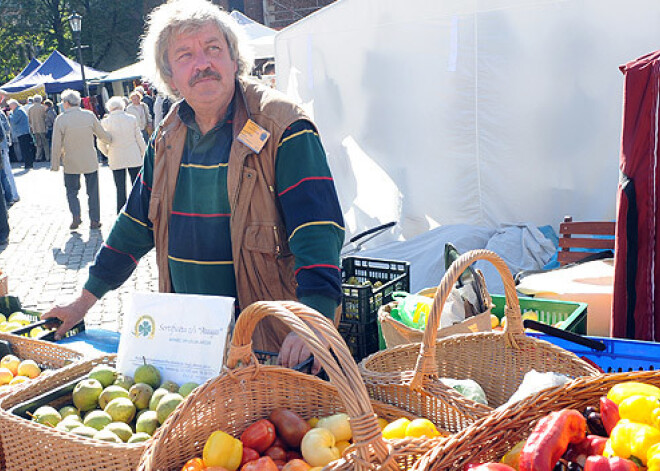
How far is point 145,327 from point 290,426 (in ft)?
1.88

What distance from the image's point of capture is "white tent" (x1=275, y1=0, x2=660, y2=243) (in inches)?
202

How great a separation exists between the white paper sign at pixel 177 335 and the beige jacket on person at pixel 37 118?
1790 cm

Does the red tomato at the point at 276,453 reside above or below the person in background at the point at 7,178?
below

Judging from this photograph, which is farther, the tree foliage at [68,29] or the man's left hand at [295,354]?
the tree foliage at [68,29]

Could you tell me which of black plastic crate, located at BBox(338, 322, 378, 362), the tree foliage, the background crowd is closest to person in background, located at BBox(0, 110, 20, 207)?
the background crowd

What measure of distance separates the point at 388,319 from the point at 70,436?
1567 millimetres

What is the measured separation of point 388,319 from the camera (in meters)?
3.01

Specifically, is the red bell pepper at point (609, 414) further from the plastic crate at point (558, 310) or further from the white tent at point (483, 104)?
the white tent at point (483, 104)

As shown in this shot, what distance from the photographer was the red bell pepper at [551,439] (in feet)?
4.18

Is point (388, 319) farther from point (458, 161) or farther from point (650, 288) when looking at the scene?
point (458, 161)

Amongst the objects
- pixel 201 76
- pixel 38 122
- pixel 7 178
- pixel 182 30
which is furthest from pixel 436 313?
pixel 38 122

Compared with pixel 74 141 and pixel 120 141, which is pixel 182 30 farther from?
pixel 120 141

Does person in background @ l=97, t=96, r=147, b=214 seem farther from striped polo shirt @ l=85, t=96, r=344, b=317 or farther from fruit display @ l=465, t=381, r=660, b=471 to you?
fruit display @ l=465, t=381, r=660, b=471

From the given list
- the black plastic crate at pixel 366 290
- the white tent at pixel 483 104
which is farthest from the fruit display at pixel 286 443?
the white tent at pixel 483 104
